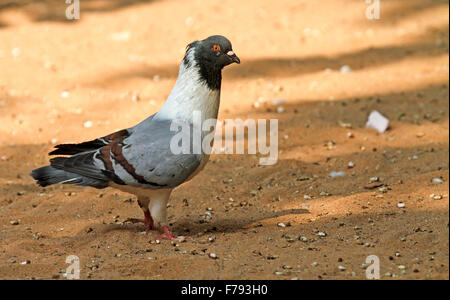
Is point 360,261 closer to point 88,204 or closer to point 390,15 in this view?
point 88,204

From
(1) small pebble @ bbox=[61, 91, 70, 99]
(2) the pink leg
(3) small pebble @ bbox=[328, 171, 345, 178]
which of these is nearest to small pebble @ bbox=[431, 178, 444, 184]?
(3) small pebble @ bbox=[328, 171, 345, 178]

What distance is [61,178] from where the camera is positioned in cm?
507

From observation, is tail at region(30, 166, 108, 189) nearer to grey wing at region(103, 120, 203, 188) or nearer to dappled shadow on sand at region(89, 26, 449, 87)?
grey wing at region(103, 120, 203, 188)

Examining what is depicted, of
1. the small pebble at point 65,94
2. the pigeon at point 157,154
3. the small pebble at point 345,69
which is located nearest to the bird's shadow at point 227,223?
the pigeon at point 157,154

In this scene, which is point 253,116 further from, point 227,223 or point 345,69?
point 227,223

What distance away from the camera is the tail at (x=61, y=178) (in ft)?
16.5

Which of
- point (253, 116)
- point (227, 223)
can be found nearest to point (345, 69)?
point (253, 116)

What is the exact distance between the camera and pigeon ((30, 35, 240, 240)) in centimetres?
493

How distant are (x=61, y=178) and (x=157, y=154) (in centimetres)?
78

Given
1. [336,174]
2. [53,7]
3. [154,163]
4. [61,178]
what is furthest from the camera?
[53,7]

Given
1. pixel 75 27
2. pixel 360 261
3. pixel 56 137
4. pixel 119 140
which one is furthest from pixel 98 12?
pixel 360 261

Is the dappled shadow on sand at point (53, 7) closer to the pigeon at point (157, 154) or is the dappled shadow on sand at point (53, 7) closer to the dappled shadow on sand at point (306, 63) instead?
the dappled shadow on sand at point (306, 63)

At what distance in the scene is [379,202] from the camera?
583 centimetres

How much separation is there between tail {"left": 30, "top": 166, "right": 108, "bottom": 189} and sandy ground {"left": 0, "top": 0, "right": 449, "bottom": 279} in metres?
0.45
